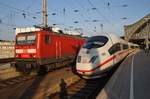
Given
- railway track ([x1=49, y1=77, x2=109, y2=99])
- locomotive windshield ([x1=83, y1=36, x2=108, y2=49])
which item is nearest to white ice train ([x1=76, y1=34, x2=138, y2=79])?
locomotive windshield ([x1=83, y1=36, x2=108, y2=49])

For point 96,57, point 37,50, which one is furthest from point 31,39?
point 96,57

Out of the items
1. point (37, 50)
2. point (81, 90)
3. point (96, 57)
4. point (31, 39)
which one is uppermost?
point (31, 39)

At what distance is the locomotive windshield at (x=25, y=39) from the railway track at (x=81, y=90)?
177 inches

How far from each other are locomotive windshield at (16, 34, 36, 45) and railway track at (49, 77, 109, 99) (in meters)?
4.50

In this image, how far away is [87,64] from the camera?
12.1 metres

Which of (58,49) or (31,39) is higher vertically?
(31,39)

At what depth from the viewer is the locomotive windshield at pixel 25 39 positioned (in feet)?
49.9

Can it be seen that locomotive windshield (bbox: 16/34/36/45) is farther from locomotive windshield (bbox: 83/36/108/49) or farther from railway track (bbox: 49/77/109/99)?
railway track (bbox: 49/77/109/99)

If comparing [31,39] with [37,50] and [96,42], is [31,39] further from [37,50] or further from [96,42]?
[96,42]

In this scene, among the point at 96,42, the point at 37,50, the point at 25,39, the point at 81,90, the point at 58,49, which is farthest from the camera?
the point at 58,49

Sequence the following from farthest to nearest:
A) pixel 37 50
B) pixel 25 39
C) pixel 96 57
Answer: pixel 25 39 → pixel 37 50 → pixel 96 57

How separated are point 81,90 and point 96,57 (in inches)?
89.7

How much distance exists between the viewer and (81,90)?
10914mm

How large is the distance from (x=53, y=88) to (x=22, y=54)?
19.1 feet
